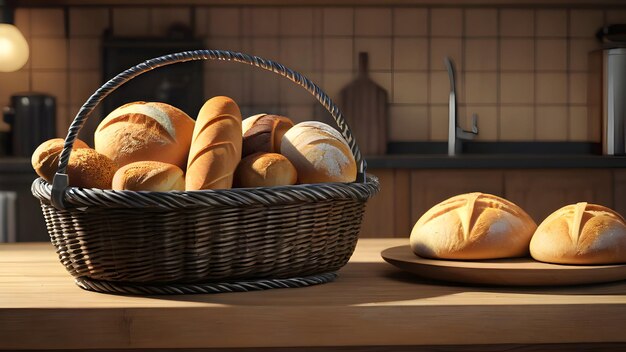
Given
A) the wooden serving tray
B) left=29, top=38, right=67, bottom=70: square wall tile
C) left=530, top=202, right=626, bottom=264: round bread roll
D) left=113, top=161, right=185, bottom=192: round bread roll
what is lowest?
the wooden serving tray

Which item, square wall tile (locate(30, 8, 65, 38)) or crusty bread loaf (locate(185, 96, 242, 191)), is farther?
square wall tile (locate(30, 8, 65, 38))

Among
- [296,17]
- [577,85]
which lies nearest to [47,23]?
[296,17]

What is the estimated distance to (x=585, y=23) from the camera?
12.1ft

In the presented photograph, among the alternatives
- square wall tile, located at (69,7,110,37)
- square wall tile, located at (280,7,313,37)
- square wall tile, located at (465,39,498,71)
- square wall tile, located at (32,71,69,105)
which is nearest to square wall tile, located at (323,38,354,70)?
square wall tile, located at (280,7,313,37)

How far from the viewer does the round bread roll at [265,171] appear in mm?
942

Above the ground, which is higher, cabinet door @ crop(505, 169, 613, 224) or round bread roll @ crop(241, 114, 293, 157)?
round bread roll @ crop(241, 114, 293, 157)

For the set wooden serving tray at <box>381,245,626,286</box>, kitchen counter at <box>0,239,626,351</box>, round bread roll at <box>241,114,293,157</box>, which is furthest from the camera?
round bread roll at <box>241,114,293,157</box>

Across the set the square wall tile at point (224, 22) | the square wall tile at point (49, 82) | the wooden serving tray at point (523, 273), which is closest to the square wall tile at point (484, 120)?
Result: the square wall tile at point (224, 22)

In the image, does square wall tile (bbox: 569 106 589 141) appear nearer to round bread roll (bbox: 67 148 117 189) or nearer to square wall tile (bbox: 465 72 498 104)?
square wall tile (bbox: 465 72 498 104)

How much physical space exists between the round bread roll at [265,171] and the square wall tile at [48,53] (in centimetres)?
285

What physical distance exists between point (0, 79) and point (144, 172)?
291 cm

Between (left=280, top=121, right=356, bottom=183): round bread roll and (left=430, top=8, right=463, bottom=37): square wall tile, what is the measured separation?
2716 mm

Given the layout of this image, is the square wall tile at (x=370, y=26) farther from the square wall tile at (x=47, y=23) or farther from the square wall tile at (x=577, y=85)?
the square wall tile at (x=47, y=23)

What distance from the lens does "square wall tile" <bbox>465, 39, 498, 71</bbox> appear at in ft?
12.1
